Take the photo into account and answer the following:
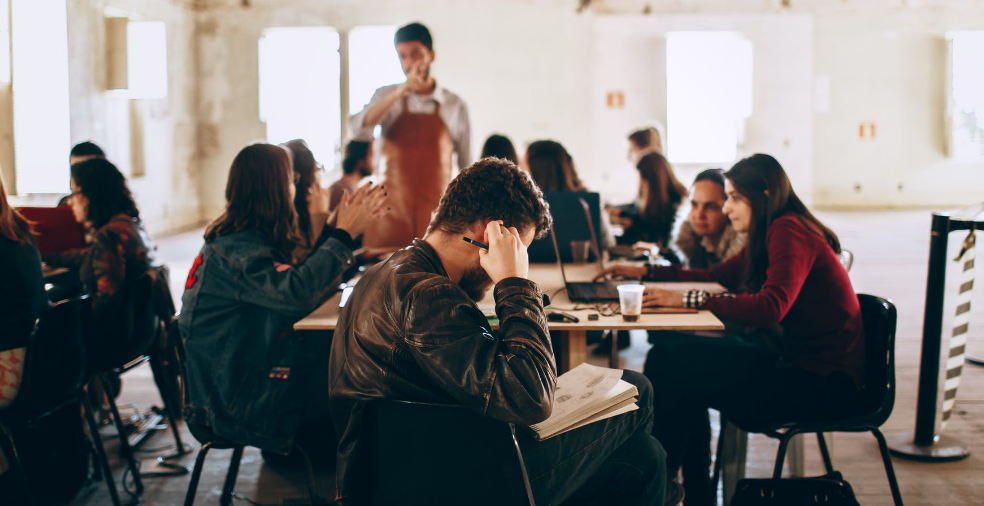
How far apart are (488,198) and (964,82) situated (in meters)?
13.5


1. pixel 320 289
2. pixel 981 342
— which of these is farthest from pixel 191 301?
pixel 981 342

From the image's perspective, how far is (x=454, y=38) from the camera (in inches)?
471

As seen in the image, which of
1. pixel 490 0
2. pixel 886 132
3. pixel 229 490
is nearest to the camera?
pixel 229 490

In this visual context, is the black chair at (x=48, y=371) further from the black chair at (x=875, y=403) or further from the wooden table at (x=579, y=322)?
the black chair at (x=875, y=403)

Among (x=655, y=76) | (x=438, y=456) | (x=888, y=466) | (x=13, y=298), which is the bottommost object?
(x=888, y=466)

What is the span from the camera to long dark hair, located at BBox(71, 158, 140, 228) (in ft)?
Result: 10.7

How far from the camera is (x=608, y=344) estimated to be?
16.1 ft

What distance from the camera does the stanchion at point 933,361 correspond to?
318cm

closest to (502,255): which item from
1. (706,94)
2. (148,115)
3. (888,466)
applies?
(888,466)

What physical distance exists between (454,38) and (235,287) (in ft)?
33.1

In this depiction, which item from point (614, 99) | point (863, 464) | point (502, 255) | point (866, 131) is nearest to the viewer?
point (502, 255)

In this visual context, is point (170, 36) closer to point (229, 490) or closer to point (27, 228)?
point (27, 228)

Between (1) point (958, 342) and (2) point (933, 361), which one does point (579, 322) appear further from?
(1) point (958, 342)

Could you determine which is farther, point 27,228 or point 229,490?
point 27,228
